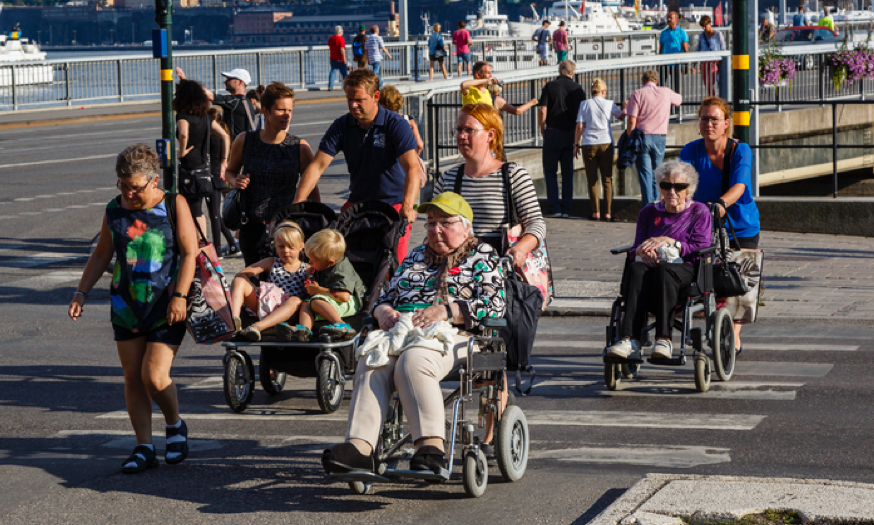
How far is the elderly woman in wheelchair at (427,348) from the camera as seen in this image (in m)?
5.68

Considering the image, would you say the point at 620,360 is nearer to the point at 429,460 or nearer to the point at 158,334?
the point at 429,460

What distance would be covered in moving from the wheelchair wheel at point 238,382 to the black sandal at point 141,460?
1.14 metres

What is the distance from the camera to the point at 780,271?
13.4 metres

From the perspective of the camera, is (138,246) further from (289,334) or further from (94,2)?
(94,2)

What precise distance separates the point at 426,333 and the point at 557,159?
11222 mm

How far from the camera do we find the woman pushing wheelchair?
570cm

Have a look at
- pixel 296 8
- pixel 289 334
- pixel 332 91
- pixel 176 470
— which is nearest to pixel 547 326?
pixel 289 334

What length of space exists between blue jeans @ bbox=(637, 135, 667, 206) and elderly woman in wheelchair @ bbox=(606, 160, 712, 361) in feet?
25.1

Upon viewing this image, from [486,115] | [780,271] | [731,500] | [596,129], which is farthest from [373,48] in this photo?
[731,500]

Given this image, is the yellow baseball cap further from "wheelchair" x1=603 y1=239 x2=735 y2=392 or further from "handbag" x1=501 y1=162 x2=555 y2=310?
"wheelchair" x1=603 y1=239 x2=735 y2=392

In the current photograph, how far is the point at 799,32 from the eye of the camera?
59.8 m

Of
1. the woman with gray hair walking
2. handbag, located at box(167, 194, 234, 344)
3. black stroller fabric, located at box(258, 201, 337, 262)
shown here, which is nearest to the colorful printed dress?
the woman with gray hair walking

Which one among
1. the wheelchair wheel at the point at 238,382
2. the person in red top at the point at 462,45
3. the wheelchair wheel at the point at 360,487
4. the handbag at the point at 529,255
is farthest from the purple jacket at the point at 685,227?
the person in red top at the point at 462,45

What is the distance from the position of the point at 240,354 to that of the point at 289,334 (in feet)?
1.08
